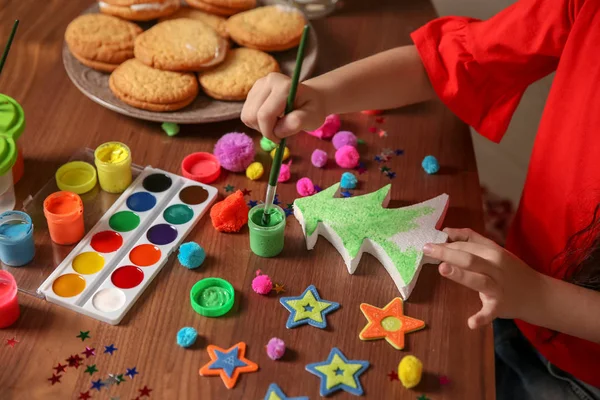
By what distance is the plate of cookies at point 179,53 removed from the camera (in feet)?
3.49

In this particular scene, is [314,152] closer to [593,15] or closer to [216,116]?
[216,116]

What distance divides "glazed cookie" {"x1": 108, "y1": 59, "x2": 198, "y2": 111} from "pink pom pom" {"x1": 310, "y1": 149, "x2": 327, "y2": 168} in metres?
0.22

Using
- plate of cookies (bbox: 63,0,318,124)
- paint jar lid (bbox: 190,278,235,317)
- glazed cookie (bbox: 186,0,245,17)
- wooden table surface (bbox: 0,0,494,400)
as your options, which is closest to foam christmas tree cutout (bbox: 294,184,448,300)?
wooden table surface (bbox: 0,0,494,400)

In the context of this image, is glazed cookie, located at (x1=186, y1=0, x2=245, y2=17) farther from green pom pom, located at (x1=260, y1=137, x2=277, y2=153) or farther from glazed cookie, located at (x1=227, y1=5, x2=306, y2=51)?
green pom pom, located at (x1=260, y1=137, x2=277, y2=153)

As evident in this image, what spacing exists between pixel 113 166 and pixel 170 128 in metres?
0.15

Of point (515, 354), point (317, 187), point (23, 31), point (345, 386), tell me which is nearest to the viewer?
point (345, 386)

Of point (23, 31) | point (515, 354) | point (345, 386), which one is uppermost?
point (23, 31)

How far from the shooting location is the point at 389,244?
90 centimetres

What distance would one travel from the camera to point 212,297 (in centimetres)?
84

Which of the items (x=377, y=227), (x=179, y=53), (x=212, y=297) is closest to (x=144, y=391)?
(x=212, y=297)

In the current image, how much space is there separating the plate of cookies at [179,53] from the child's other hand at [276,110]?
14 cm

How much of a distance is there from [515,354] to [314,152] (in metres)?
0.48

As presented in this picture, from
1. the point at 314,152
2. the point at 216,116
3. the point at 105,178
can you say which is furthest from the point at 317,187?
the point at 105,178

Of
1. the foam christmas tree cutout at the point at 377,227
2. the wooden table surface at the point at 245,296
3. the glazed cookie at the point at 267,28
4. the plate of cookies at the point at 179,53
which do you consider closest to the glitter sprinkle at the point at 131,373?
the wooden table surface at the point at 245,296
